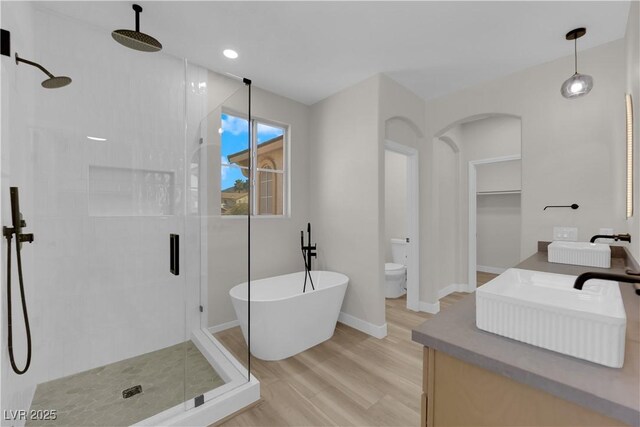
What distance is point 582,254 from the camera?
Result: 187cm

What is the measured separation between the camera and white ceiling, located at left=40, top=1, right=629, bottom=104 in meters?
1.86

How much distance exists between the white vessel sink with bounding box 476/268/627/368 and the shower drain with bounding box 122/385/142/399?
2.28 m

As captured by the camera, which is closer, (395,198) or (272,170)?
(272,170)

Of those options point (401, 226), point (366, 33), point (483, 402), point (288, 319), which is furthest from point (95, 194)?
point (401, 226)

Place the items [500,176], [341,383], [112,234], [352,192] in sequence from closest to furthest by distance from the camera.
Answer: [341,383] < [112,234] < [352,192] < [500,176]

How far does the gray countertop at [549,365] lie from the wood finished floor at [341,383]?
1.23 meters

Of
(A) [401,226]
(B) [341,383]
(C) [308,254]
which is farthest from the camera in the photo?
(A) [401,226]

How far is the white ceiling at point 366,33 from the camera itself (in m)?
1.86

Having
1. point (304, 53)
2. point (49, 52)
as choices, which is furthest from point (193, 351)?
point (304, 53)

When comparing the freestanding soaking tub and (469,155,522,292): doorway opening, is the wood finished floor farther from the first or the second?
(469,155,522,292): doorway opening

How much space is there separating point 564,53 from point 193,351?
4.36 m

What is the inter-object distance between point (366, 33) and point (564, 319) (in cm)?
230

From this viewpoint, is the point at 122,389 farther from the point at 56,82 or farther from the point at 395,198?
the point at 395,198

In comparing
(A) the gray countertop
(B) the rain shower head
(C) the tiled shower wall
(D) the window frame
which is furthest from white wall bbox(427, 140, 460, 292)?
(B) the rain shower head
